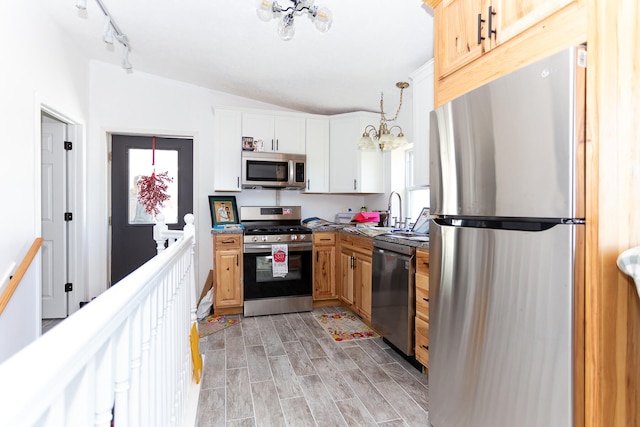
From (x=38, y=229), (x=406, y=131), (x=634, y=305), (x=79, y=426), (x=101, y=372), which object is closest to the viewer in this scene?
(x=79, y=426)

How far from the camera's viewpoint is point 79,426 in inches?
19.1

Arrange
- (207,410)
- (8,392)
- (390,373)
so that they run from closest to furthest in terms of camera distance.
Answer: (8,392) → (207,410) → (390,373)

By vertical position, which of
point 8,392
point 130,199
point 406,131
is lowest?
point 8,392

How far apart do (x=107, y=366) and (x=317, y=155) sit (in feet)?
11.6

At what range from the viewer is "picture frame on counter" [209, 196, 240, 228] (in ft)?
12.2

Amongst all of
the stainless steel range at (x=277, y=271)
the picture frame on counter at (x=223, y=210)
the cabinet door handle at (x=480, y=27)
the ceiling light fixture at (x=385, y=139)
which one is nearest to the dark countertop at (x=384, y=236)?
the stainless steel range at (x=277, y=271)

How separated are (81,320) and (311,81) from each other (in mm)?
3191

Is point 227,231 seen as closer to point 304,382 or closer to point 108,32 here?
point 304,382

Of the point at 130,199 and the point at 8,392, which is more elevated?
the point at 130,199

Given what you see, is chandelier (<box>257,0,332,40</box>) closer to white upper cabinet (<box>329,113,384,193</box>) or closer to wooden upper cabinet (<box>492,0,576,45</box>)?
wooden upper cabinet (<box>492,0,576,45</box>)

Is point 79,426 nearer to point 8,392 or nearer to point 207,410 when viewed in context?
point 8,392

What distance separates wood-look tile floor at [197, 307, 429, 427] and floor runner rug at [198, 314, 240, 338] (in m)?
0.12

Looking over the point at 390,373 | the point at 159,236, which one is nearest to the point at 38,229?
the point at 159,236

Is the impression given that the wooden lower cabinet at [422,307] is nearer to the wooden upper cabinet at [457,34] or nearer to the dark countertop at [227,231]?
the wooden upper cabinet at [457,34]
